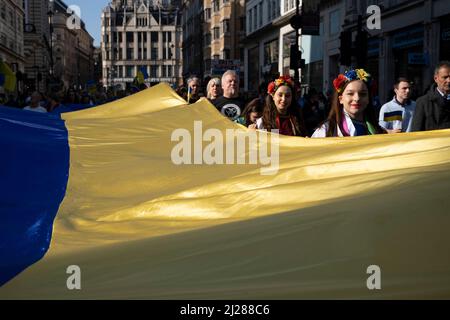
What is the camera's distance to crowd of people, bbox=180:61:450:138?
5.38m

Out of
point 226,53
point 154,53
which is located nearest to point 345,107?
point 226,53

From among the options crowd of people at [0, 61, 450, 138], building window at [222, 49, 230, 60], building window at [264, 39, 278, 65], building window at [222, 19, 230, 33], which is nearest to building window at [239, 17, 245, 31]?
building window at [222, 19, 230, 33]

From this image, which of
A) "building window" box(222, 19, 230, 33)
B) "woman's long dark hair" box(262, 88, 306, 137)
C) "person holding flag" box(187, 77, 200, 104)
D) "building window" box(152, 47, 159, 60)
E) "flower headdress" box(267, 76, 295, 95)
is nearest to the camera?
"woman's long dark hair" box(262, 88, 306, 137)

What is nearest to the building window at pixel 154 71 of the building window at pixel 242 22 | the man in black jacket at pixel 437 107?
the building window at pixel 242 22

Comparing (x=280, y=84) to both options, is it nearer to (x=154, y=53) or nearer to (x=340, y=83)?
(x=340, y=83)

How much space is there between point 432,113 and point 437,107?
0.28 ft

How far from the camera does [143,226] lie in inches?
134

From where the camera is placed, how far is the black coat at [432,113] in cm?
703

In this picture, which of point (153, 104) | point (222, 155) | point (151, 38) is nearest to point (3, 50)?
point (153, 104)

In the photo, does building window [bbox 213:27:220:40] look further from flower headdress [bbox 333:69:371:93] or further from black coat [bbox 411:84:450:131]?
flower headdress [bbox 333:69:371:93]

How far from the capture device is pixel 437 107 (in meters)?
7.06

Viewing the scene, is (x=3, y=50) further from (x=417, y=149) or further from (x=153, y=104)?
(x=417, y=149)

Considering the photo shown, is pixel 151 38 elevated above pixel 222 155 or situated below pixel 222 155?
above
